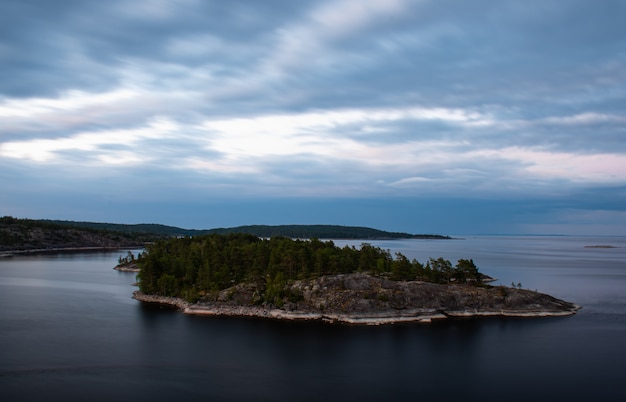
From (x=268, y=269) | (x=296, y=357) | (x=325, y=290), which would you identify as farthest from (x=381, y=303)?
(x=268, y=269)

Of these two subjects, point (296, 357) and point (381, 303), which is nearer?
point (296, 357)

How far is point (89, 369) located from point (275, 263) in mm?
38347

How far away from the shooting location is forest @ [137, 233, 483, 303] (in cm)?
7169

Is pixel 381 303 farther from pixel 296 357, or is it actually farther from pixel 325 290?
pixel 296 357

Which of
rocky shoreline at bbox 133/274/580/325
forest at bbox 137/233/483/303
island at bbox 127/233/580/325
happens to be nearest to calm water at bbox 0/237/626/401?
rocky shoreline at bbox 133/274/580/325

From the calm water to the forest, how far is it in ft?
25.0

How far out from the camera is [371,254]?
276 feet

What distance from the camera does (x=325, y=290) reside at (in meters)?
64.2

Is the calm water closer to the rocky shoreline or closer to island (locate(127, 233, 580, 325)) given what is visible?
the rocky shoreline

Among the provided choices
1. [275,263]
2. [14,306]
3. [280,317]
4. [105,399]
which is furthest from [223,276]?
[105,399]

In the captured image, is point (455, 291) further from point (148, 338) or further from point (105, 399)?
point (105, 399)

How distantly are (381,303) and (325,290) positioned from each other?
23.7 ft

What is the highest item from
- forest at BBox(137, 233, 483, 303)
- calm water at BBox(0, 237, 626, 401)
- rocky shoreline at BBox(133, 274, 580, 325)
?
forest at BBox(137, 233, 483, 303)

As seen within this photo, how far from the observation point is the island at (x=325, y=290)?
203 feet
